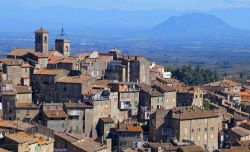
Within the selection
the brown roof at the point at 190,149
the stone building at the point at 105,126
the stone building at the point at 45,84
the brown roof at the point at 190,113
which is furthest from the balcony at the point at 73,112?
the brown roof at the point at 190,149

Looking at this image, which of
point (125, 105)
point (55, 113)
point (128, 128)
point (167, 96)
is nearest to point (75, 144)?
point (55, 113)

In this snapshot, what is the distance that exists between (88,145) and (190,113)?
43.2 ft

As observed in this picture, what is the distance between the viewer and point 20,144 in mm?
46875

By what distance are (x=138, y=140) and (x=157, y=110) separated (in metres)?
3.30

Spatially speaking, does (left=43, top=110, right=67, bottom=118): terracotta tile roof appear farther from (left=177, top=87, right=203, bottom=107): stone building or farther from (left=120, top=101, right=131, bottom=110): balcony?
(left=177, top=87, right=203, bottom=107): stone building

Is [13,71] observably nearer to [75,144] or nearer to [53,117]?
[53,117]

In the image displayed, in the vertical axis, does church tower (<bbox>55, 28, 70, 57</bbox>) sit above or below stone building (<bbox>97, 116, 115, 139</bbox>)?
above

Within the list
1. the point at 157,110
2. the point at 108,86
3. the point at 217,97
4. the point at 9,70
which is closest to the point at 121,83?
the point at 108,86

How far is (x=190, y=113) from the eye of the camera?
61.9m

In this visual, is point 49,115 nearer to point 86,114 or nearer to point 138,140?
point 86,114

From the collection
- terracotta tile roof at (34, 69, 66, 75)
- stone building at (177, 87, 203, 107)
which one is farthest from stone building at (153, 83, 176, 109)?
terracotta tile roof at (34, 69, 66, 75)

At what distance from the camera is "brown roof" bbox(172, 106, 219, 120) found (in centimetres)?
6078

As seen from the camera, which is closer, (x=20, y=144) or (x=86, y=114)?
(x=20, y=144)

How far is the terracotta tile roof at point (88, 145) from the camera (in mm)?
50812
